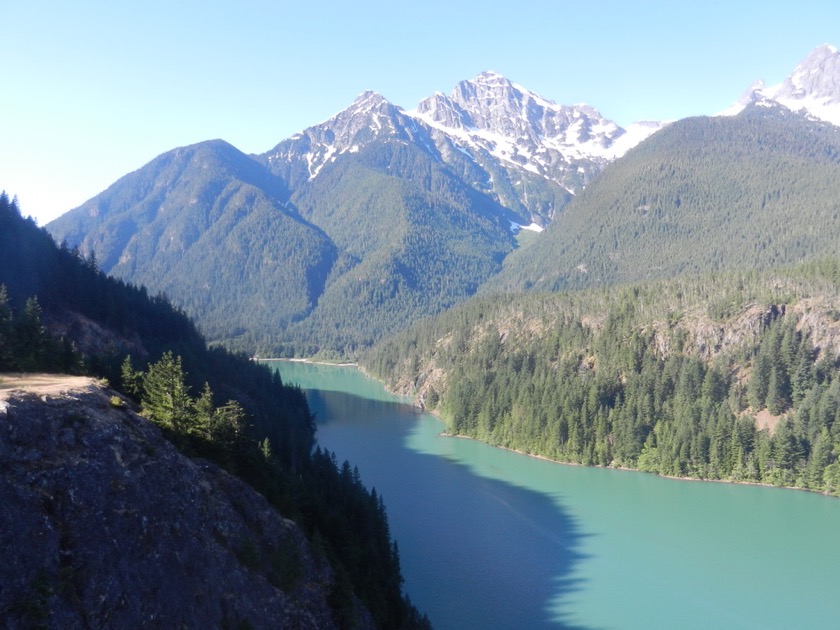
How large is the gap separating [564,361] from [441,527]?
210 ft

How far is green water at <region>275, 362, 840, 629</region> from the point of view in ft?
169

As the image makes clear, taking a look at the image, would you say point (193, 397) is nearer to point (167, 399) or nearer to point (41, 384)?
point (167, 399)

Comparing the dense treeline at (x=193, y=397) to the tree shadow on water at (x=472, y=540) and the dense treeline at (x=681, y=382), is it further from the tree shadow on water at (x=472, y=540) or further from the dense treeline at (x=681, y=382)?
the dense treeline at (x=681, y=382)

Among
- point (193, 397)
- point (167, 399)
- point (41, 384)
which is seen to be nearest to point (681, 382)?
point (193, 397)

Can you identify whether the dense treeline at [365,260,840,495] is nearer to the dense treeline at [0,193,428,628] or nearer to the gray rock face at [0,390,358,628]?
the dense treeline at [0,193,428,628]

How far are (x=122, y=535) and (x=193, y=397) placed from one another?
35.6 metres

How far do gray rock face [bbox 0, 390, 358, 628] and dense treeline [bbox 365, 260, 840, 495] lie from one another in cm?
7542

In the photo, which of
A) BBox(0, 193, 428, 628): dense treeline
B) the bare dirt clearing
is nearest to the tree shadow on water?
BBox(0, 193, 428, 628): dense treeline

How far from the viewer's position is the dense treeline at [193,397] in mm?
33469

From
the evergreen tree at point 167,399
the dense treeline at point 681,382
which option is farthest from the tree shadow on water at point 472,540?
the evergreen tree at point 167,399

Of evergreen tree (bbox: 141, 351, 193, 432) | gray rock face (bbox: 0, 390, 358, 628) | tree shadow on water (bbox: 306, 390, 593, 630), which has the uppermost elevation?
evergreen tree (bbox: 141, 351, 193, 432)

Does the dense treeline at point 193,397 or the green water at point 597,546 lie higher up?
the dense treeline at point 193,397

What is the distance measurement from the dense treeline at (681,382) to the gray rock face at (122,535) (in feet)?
247

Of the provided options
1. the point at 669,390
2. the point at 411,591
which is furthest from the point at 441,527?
the point at 669,390
